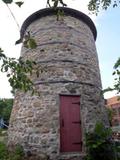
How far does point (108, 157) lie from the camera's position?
24.5ft

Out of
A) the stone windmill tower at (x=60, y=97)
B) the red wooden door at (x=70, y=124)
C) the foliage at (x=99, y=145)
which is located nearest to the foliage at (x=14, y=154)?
the stone windmill tower at (x=60, y=97)

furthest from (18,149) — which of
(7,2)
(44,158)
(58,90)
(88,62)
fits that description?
(7,2)

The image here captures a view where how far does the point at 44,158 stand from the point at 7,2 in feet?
22.1

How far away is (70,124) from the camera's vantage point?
27.5 ft

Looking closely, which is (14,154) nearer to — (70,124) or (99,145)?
(70,124)

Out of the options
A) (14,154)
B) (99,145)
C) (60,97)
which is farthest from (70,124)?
(14,154)

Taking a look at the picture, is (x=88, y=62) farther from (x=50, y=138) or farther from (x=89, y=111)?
(x=50, y=138)

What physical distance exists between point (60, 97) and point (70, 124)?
1148 millimetres

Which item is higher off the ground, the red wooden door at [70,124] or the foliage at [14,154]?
the red wooden door at [70,124]

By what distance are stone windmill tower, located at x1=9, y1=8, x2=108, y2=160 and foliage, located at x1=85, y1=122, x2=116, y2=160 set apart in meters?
0.49

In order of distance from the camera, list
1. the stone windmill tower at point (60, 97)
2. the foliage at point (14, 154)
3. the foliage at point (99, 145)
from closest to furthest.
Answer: the foliage at point (99, 145) → the foliage at point (14, 154) → the stone windmill tower at point (60, 97)

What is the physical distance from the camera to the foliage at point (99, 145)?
742 centimetres

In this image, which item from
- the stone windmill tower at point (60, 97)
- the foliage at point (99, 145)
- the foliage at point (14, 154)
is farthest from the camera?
the stone windmill tower at point (60, 97)

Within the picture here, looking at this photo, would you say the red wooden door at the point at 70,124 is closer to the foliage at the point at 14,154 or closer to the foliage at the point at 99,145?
the foliage at the point at 99,145
